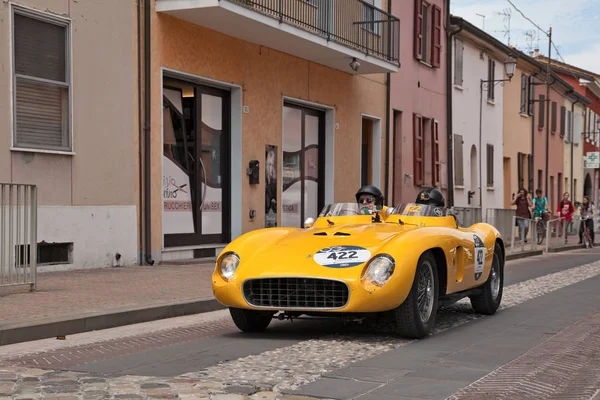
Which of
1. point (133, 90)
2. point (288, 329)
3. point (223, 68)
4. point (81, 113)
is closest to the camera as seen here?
point (288, 329)

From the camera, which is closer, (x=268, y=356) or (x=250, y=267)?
(x=268, y=356)

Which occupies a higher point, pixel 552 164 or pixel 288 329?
pixel 552 164

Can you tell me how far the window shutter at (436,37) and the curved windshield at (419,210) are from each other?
20334 mm

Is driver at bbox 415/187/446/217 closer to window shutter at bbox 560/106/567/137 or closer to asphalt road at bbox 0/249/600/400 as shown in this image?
asphalt road at bbox 0/249/600/400

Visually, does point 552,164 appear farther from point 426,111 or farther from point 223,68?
point 223,68

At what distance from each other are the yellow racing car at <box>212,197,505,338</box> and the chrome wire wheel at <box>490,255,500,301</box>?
42.5 inches

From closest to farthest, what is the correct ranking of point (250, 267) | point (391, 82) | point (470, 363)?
point (470, 363) < point (250, 267) < point (391, 82)

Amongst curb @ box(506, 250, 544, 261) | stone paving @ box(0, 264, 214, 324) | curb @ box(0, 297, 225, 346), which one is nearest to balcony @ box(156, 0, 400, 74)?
stone paving @ box(0, 264, 214, 324)

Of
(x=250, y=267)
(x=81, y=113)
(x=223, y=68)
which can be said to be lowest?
(x=250, y=267)

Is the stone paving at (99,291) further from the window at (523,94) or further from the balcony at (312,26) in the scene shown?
the window at (523,94)

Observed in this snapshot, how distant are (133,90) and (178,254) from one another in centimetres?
321

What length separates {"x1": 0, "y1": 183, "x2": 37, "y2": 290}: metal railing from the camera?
10.2 metres

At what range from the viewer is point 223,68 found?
18047 millimetres

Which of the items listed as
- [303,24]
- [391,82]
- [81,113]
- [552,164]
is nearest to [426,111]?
[391,82]
